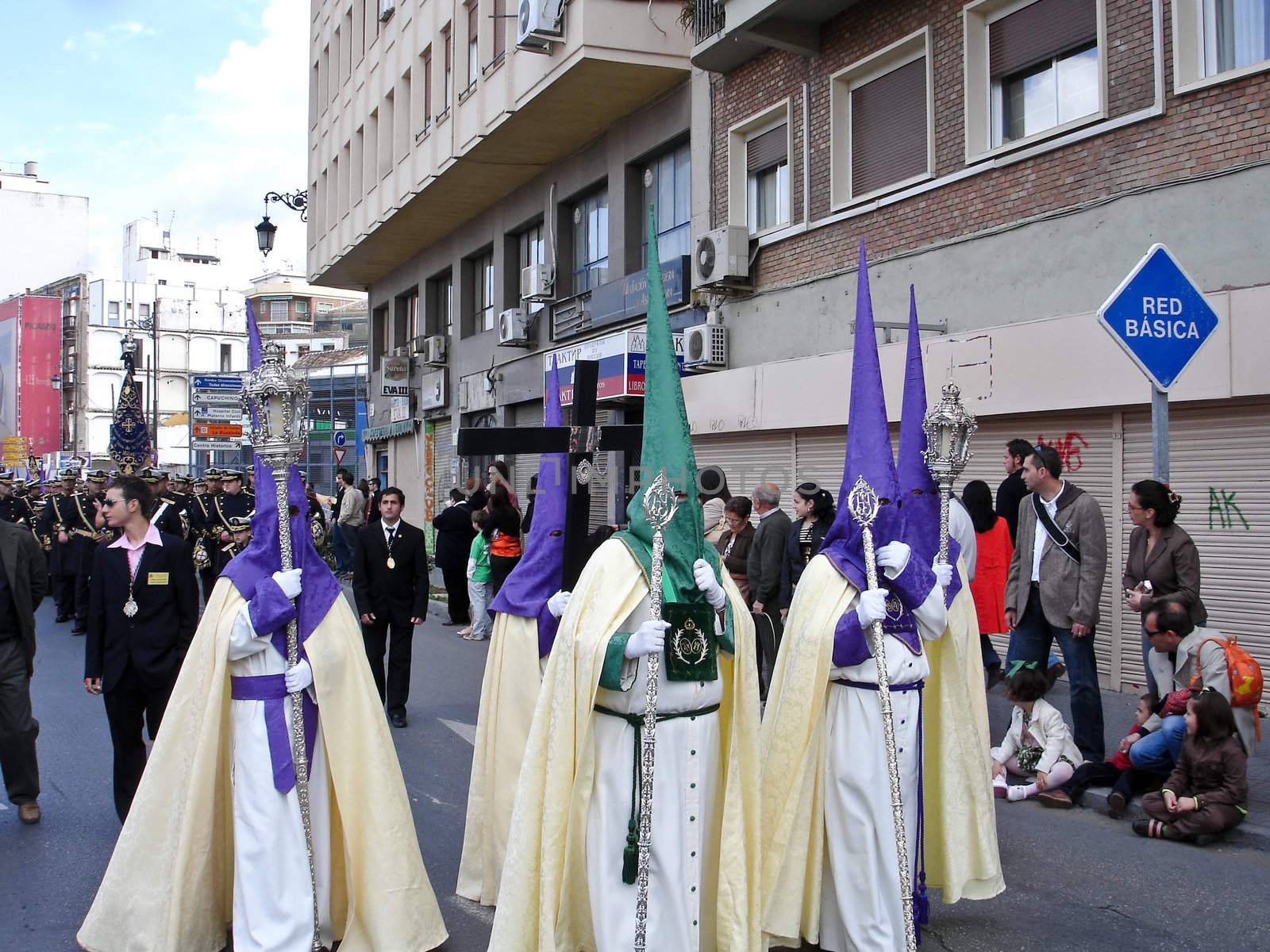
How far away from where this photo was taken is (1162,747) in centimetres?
692

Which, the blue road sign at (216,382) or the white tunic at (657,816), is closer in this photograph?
the white tunic at (657,816)

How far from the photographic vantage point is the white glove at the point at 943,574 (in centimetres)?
527

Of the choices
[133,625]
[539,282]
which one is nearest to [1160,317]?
[133,625]

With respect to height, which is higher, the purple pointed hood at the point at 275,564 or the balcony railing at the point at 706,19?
the balcony railing at the point at 706,19

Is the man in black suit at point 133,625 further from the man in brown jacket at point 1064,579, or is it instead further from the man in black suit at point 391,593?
the man in brown jacket at point 1064,579

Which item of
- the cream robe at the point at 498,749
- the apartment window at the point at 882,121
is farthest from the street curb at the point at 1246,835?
the apartment window at the point at 882,121

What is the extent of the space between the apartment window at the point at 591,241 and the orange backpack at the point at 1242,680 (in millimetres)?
14716

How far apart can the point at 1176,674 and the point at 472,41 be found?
64.2 ft

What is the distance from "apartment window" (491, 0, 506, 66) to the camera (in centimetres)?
2078

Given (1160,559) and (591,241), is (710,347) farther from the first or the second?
(1160,559)

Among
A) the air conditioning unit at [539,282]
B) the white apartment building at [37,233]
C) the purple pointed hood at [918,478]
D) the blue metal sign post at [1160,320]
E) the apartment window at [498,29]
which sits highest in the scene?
the white apartment building at [37,233]

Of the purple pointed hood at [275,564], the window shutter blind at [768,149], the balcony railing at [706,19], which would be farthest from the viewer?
the balcony railing at [706,19]

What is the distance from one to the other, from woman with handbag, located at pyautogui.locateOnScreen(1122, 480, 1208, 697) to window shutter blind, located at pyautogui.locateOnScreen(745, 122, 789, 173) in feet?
29.1

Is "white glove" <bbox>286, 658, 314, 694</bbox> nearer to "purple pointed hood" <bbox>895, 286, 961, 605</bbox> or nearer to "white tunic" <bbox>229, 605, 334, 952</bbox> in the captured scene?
"white tunic" <bbox>229, 605, 334, 952</bbox>
